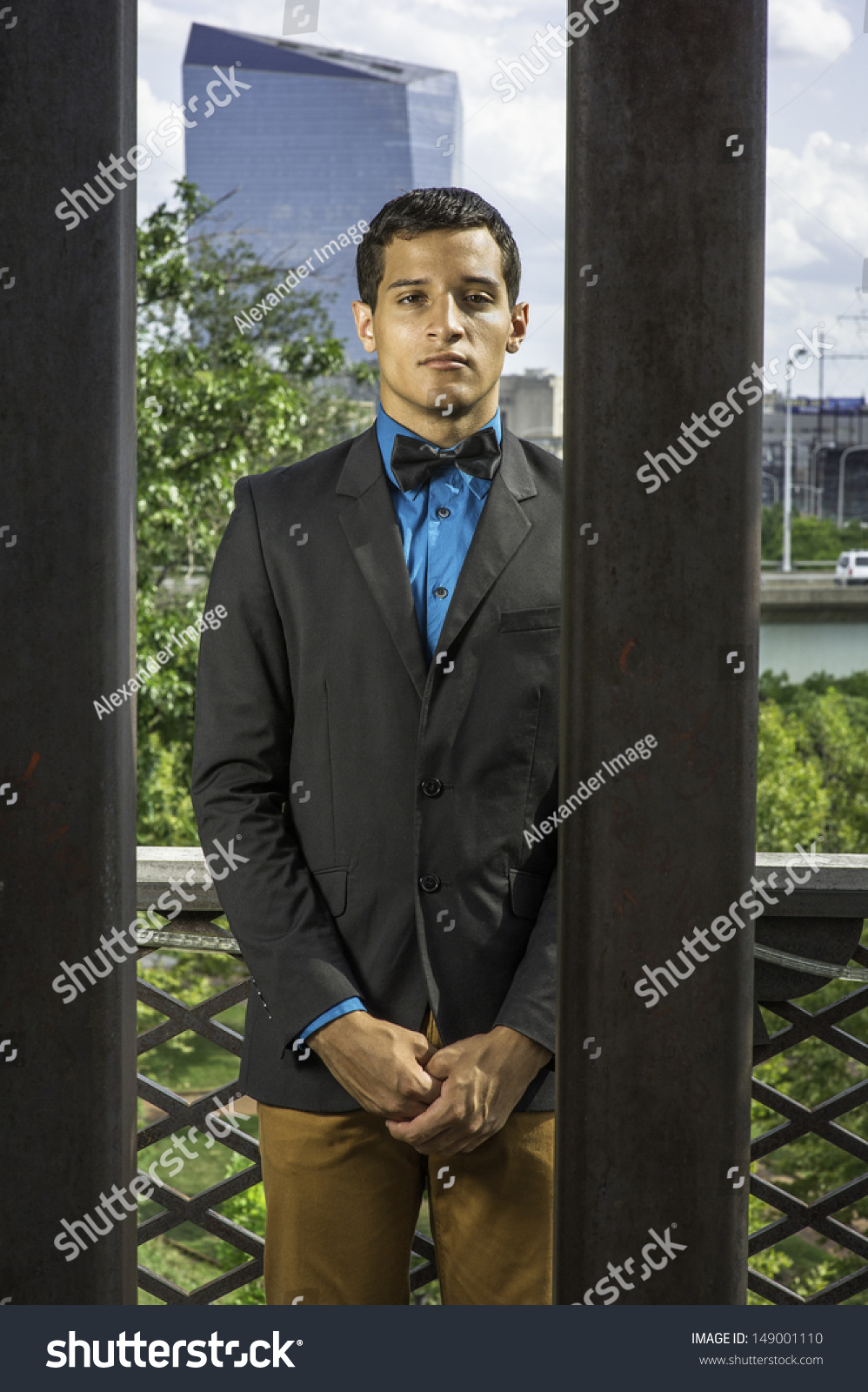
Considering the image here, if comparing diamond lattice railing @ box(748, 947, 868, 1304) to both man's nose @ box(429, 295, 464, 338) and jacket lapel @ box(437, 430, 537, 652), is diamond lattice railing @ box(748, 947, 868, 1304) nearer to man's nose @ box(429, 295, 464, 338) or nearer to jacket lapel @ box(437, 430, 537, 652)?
jacket lapel @ box(437, 430, 537, 652)

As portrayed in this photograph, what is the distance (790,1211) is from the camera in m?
2.74

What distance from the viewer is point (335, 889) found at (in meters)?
1.88

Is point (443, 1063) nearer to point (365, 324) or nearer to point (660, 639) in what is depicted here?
point (660, 639)

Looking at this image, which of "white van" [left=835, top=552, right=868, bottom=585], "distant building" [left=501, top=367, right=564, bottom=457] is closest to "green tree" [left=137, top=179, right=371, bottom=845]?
"distant building" [left=501, top=367, right=564, bottom=457]

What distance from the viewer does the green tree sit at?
11.2 m

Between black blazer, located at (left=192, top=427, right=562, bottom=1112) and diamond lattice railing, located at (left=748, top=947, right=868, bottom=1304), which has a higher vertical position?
black blazer, located at (left=192, top=427, right=562, bottom=1112)

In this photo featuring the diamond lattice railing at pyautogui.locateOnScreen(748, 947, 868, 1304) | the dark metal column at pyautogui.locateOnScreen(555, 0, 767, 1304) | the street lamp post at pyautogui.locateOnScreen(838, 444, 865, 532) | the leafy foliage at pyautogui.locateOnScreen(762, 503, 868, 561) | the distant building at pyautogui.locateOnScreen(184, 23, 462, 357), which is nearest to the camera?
the dark metal column at pyautogui.locateOnScreen(555, 0, 767, 1304)

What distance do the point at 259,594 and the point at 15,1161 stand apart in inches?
32.1

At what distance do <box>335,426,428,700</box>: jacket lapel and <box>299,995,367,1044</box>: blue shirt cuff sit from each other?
0.43m

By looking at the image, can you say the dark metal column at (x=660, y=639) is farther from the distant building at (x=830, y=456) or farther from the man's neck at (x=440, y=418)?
the distant building at (x=830, y=456)

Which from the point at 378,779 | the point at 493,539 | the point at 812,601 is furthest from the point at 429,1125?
the point at 812,601

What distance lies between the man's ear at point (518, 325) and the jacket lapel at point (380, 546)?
251mm

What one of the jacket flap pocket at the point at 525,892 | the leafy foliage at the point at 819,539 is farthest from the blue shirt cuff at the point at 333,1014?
the leafy foliage at the point at 819,539

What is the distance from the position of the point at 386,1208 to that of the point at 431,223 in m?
1.39
